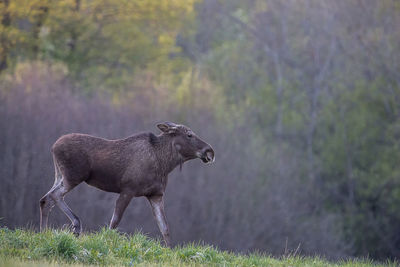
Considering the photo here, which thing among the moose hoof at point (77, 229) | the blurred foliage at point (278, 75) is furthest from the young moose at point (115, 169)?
the blurred foliage at point (278, 75)

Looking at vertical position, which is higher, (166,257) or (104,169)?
(104,169)

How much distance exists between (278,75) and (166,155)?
34166mm

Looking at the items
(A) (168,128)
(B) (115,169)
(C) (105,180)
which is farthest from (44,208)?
(A) (168,128)

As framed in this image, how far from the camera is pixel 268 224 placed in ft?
111

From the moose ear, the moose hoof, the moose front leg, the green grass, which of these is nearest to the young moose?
the moose front leg

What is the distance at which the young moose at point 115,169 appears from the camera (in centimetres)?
1191

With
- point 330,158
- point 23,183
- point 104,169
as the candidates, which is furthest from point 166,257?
point 330,158

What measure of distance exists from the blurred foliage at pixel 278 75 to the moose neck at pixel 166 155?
63.8 feet

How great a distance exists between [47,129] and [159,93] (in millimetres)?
5934

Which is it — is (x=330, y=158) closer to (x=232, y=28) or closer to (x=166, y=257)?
(x=232, y=28)

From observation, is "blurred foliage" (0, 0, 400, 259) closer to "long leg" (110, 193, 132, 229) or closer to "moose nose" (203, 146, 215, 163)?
"moose nose" (203, 146, 215, 163)

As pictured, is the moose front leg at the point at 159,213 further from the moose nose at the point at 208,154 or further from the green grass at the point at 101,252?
the green grass at the point at 101,252

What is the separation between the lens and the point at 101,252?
9.82 metres

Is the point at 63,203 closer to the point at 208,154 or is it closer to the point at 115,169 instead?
the point at 115,169
